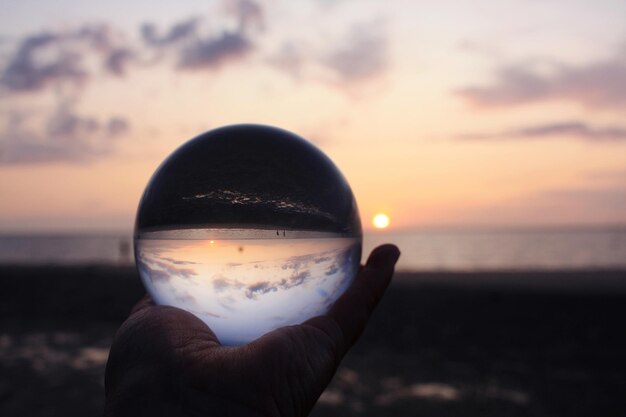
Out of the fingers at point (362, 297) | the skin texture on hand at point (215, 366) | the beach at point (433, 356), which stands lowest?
the beach at point (433, 356)

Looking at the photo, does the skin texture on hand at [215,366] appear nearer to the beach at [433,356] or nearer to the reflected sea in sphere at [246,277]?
the reflected sea in sphere at [246,277]

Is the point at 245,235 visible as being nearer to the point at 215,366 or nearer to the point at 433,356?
the point at 215,366

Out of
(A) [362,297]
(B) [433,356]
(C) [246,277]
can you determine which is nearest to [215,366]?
(C) [246,277]

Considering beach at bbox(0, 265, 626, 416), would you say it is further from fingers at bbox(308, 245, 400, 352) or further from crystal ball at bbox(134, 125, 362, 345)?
crystal ball at bbox(134, 125, 362, 345)

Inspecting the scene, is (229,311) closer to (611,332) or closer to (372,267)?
(372,267)

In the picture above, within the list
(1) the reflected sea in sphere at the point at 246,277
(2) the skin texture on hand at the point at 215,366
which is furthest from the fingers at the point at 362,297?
(1) the reflected sea in sphere at the point at 246,277
